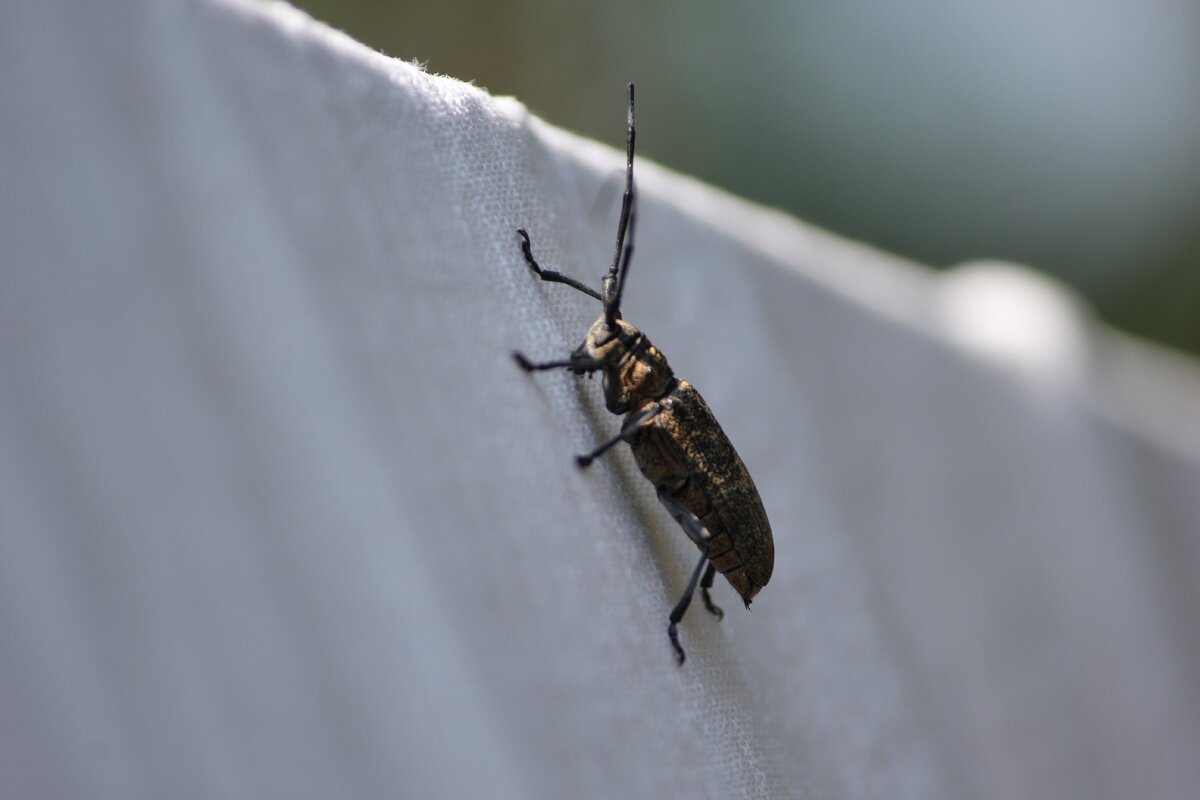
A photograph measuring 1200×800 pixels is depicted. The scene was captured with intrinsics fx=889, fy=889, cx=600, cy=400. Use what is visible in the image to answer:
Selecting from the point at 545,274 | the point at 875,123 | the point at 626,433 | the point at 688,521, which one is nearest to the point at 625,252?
the point at 545,274

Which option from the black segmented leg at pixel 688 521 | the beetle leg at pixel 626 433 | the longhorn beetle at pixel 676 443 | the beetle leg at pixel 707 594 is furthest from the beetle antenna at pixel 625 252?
the beetle leg at pixel 707 594

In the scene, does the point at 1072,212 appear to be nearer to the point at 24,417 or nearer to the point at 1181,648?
the point at 1181,648

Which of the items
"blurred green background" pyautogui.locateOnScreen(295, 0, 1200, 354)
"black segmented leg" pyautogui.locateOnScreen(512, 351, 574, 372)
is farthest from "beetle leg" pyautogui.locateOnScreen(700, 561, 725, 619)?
"blurred green background" pyautogui.locateOnScreen(295, 0, 1200, 354)

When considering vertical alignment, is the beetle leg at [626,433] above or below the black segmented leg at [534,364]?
below

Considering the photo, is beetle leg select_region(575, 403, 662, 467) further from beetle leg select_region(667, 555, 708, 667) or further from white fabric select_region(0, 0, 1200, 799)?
beetle leg select_region(667, 555, 708, 667)

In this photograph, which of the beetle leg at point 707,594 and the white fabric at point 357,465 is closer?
the white fabric at point 357,465

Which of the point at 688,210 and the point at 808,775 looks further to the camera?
the point at 688,210

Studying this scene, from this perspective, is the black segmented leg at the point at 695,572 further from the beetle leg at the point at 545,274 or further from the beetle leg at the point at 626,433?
the beetle leg at the point at 545,274

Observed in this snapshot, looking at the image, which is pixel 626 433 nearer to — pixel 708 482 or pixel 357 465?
pixel 708 482

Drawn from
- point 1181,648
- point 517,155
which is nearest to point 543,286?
point 517,155
